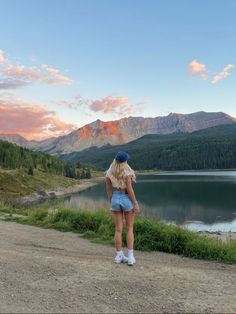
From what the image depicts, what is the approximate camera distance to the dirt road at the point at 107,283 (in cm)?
681

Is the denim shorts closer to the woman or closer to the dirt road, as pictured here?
the woman

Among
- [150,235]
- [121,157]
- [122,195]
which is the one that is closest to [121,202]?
[122,195]

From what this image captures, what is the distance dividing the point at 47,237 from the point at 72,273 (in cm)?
605

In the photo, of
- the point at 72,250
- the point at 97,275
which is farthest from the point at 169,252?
the point at 97,275

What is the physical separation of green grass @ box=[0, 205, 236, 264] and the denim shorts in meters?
2.89

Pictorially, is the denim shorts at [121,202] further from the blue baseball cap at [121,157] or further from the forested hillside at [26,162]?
the forested hillside at [26,162]

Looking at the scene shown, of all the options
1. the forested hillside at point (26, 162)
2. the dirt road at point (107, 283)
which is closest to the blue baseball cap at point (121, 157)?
the dirt road at point (107, 283)

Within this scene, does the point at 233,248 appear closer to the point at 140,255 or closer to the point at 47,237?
the point at 140,255

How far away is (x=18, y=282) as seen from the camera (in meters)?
8.06

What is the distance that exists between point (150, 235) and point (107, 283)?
5.28 m

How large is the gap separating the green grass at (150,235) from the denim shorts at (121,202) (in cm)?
289

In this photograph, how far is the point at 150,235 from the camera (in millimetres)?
13109

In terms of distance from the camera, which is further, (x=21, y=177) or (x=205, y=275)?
(x=21, y=177)

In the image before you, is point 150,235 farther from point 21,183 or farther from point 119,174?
point 21,183
